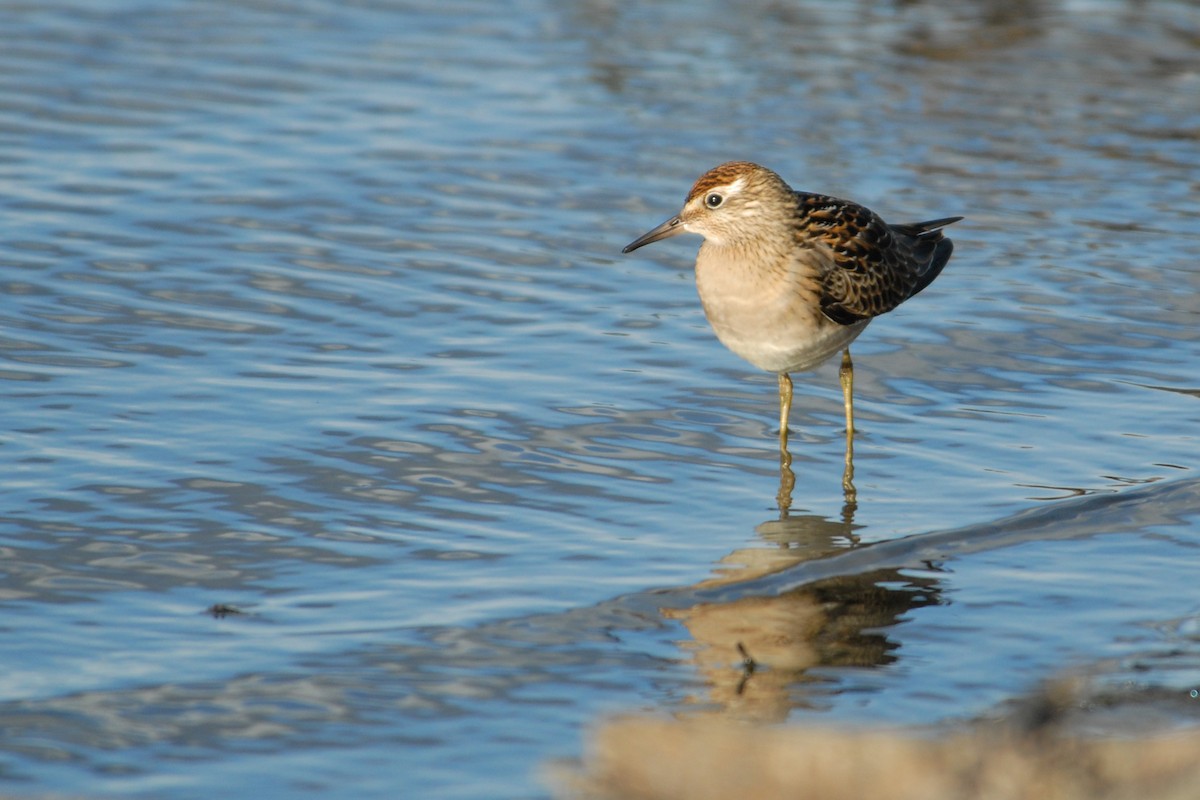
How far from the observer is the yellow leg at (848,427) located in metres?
7.46

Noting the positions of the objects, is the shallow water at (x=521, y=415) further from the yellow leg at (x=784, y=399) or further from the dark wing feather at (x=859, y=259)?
the dark wing feather at (x=859, y=259)

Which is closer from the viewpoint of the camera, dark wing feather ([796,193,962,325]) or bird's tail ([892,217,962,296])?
dark wing feather ([796,193,962,325])

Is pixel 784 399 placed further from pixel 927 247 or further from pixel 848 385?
pixel 927 247

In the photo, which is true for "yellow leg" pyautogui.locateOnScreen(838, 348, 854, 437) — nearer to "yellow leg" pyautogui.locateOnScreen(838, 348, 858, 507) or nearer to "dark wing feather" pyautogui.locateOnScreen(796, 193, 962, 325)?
"yellow leg" pyautogui.locateOnScreen(838, 348, 858, 507)

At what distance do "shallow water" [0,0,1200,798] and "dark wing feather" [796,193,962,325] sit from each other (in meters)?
0.61

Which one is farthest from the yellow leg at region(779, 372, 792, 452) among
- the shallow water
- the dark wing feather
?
the dark wing feather

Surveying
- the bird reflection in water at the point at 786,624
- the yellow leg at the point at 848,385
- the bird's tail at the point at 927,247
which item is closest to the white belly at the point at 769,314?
the yellow leg at the point at 848,385

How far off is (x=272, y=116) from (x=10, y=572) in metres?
7.64

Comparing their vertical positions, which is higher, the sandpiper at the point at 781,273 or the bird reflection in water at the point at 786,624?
the sandpiper at the point at 781,273

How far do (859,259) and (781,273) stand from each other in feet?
1.66

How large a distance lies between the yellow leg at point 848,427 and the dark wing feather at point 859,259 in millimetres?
288

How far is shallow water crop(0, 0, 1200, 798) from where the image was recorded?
544cm

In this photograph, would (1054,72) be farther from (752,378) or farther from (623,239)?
(752,378)

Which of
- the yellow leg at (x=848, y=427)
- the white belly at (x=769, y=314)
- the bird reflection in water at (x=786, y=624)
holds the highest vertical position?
the white belly at (x=769, y=314)
